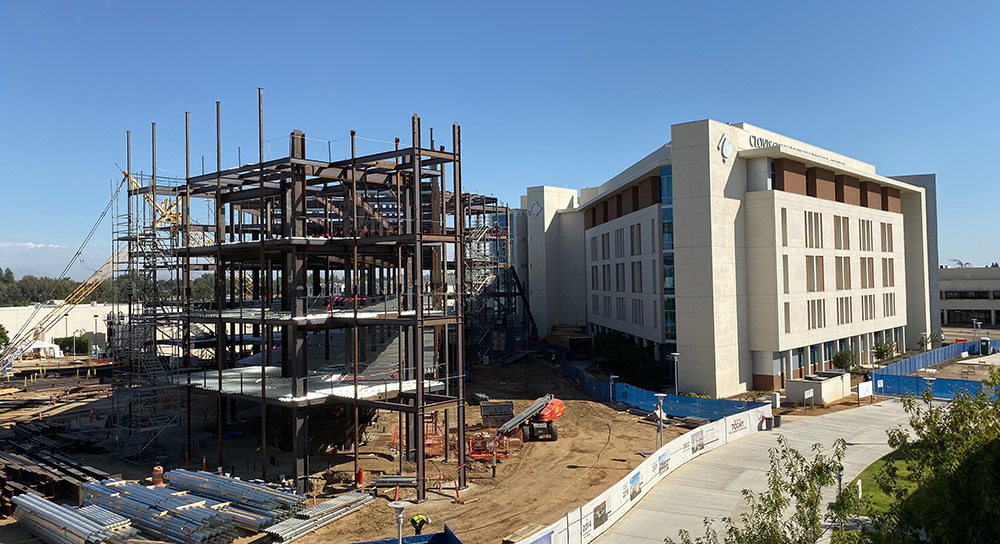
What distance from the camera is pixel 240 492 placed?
2334cm

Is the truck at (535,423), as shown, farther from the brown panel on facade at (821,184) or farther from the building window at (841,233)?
the building window at (841,233)

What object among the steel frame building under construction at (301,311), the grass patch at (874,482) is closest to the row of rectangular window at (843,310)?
the grass patch at (874,482)

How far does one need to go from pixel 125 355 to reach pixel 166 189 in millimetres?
9001

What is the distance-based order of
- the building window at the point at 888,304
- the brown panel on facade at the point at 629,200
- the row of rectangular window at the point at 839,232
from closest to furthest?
the row of rectangular window at the point at 839,232
the brown panel on facade at the point at 629,200
the building window at the point at 888,304

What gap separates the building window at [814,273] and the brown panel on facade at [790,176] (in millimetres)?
5301

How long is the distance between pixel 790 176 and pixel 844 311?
575 inches

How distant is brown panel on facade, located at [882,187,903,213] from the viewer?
2573 inches

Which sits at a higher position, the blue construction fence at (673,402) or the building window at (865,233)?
the building window at (865,233)

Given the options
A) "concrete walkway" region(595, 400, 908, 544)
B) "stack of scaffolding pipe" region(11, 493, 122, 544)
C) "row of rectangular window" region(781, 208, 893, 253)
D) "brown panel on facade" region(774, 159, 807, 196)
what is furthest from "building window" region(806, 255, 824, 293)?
"stack of scaffolding pipe" region(11, 493, 122, 544)

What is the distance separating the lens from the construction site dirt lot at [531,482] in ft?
72.5

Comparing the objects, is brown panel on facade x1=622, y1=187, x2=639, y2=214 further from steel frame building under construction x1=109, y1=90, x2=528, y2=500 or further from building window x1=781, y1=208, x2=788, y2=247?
steel frame building under construction x1=109, y1=90, x2=528, y2=500

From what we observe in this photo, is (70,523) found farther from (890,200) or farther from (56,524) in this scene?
(890,200)

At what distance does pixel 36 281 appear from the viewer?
17200 cm

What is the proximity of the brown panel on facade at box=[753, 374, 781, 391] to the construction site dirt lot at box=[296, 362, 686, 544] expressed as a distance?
12.1 meters
